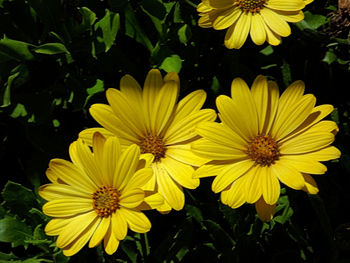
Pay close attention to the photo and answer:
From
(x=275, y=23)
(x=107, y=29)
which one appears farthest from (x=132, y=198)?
(x=275, y=23)

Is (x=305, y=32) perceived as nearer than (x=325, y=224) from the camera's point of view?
No

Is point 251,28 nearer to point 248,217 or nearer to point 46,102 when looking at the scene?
point 248,217

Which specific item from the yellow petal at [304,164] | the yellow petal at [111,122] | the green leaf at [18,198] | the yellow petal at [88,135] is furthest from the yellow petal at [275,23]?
the green leaf at [18,198]

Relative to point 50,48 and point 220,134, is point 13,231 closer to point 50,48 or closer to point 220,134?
point 50,48

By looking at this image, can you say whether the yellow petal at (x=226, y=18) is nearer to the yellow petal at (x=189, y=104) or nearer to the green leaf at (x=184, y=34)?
the green leaf at (x=184, y=34)

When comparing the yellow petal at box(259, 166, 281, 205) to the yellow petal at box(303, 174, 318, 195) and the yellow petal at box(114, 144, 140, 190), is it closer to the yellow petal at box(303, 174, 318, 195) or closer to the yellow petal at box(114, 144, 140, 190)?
the yellow petal at box(303, 174, 318, 195)

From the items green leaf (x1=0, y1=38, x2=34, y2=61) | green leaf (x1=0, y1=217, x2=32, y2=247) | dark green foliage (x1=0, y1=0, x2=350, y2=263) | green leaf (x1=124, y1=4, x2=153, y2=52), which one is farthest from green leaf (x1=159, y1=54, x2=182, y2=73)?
green leaf (x1=0, y1=217, x2=32, y2=247)

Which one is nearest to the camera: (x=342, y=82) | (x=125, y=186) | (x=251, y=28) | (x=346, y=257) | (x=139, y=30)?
(x=125, y=186)

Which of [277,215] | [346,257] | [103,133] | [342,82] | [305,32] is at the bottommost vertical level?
[346,257]

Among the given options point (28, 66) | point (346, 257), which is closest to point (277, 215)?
point (346, 257)
